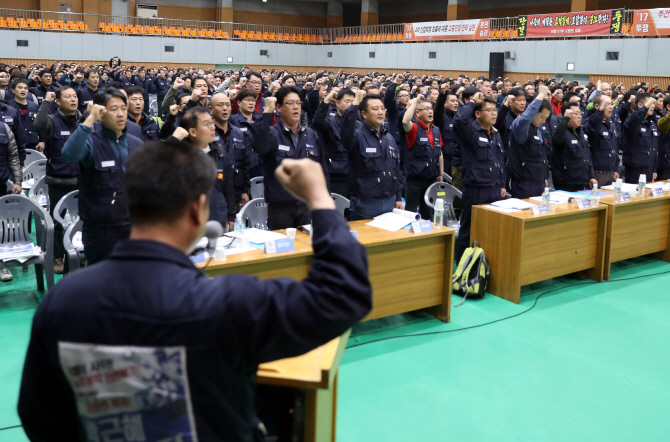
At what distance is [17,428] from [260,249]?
5.34ft

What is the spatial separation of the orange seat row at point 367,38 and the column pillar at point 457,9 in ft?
6.95

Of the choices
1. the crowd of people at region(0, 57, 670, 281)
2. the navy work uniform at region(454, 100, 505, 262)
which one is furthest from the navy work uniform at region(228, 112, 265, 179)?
the navy work uniform at region(454, 100, 505, 262)

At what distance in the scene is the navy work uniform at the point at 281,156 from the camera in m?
4.36

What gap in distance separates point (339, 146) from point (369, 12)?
22.8 meters

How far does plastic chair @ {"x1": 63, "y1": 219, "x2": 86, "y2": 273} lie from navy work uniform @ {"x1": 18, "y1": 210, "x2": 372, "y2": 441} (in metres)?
3.22

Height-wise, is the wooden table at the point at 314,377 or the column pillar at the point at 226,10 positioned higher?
the column pillar at the point at 226,10

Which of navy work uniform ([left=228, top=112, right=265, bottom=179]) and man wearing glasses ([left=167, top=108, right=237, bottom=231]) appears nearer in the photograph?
man wearing glasses ([left=167, top=108, right=237, bottom=231])

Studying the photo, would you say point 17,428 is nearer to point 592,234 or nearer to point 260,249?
point 260,249

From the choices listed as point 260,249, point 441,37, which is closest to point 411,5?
point 441,37

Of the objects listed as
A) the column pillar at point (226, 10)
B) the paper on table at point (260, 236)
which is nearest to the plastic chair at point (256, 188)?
the paper on table at point (260, 236)

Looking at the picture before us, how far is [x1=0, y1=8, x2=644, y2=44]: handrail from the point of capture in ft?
66.9

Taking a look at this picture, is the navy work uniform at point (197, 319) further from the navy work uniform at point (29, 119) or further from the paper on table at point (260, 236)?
the navy work uniform at point (29, 119)

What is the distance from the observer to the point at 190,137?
385 cm

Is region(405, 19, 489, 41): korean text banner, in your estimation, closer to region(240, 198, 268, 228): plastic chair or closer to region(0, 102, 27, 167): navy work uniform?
region(0, 102, 27, 167): navy work uniform
